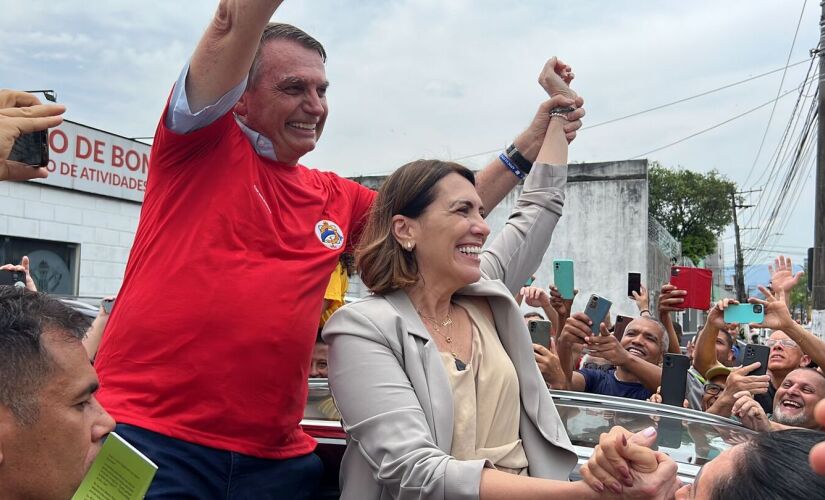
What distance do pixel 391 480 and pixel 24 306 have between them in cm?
99

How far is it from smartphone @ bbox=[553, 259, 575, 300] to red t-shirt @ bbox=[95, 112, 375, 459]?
2234 millimetres

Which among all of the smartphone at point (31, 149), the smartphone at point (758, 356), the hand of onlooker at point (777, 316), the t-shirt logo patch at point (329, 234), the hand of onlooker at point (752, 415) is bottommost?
the hand of onlooker at point (752, 415)

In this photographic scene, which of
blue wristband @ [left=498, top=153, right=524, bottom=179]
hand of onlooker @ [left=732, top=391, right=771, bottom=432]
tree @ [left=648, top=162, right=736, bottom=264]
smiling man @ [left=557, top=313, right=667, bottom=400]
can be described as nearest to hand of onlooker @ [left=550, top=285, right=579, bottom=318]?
smiling man @ [left=557, top=313, right=667, bottom=400]

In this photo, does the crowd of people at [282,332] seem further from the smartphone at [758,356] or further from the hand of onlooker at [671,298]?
the hand of onlooker at [671,298]

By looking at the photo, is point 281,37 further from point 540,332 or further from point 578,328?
point 578,328

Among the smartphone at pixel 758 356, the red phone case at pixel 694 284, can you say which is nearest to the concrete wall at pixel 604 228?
the red phone case at pixel 694 284

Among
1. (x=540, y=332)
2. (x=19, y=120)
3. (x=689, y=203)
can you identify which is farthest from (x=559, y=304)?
(x=689, y=203)

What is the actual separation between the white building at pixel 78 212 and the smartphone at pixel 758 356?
10246 mm

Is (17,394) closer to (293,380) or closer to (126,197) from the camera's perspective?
(293,380)

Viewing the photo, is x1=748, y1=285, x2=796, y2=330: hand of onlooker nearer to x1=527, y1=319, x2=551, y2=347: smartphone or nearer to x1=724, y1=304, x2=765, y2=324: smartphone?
x1=724, y1=304, x2=765, y2=324: smartphone

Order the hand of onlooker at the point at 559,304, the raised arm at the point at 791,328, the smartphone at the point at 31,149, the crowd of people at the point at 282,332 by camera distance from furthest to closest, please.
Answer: the hand of onlooker at the point at 559,304
the raised arm at the point at 791,328
the smartphone at the point at 31,149
the crowd of people at the point at 282,332

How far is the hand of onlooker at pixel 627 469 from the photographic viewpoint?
1.68m

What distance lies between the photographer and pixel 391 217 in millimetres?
2613

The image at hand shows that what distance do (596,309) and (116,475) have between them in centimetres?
303
